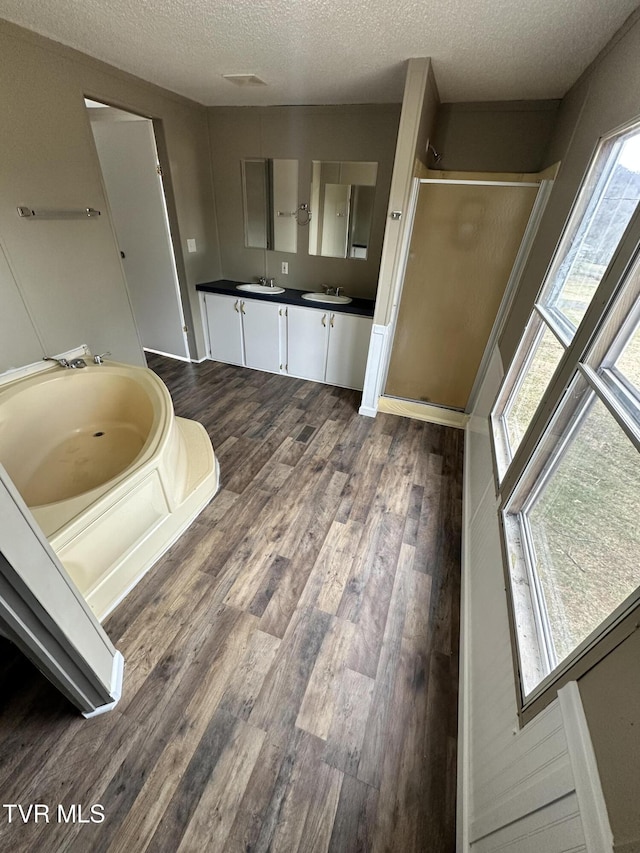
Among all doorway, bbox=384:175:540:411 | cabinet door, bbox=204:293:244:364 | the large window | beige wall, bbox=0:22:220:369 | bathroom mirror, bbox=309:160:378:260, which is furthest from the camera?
cabinet door, bbox=204:293:244:364

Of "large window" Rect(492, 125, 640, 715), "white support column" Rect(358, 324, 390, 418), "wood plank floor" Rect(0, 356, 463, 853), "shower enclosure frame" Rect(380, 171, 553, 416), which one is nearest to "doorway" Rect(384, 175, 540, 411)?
"shower enclosure frame" Rect(380, 171, 553, 416)

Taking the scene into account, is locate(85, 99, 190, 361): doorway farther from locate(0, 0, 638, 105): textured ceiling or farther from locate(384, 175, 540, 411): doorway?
locate(384, 175, 540, 411): doorway

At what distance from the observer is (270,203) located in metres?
3.23

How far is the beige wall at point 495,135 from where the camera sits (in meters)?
2.31

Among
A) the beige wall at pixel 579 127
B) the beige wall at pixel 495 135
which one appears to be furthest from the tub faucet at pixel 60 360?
the beige wall at pixel 495 135

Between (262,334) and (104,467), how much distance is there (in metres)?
1.95

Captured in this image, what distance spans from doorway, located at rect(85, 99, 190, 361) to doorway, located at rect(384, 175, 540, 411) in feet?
7.59

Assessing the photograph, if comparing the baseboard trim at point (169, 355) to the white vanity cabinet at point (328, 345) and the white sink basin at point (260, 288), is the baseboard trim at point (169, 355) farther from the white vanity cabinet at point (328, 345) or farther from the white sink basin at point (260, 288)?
the white vanity cabinet at point (328, 345)

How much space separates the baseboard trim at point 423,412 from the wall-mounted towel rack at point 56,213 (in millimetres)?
2520

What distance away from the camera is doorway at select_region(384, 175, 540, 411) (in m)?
2.21

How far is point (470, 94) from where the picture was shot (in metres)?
2.25

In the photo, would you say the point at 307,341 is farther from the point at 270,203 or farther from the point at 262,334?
the point at 270,203

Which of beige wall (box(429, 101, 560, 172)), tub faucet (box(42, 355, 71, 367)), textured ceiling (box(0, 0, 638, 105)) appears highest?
textured ceiling (box(0, 0, 638, 105))

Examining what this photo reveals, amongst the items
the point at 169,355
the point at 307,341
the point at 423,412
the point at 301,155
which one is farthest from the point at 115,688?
the point at 301,155
